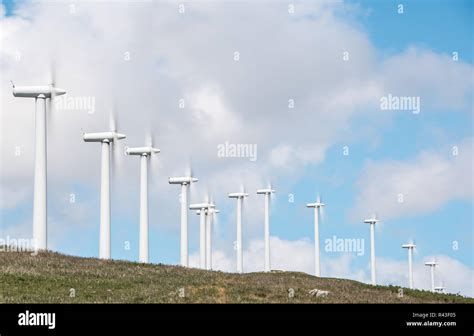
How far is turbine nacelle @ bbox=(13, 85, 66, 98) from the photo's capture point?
71100 millimetres

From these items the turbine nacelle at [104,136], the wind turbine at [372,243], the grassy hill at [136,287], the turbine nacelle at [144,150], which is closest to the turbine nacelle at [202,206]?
the wind turbine at [372,243]

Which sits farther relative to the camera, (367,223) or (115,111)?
(367,223)

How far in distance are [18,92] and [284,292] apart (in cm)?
3371

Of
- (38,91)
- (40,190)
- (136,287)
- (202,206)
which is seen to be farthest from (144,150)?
(136,287)

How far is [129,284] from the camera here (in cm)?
4969

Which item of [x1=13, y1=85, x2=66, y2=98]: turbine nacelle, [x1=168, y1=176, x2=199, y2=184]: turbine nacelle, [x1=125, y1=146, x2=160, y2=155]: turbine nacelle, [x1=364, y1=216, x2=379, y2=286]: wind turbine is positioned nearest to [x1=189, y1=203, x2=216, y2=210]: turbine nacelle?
[x1=168, y1=176, x2=199, y2=184]: turbine nacelle

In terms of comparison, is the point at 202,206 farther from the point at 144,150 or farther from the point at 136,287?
the point at 136,287

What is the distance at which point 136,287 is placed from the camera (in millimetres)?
48219

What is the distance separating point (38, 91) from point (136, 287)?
2814cm

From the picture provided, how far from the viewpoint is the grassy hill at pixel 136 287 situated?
4370 cm

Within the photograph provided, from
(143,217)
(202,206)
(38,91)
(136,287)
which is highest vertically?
(38,91)

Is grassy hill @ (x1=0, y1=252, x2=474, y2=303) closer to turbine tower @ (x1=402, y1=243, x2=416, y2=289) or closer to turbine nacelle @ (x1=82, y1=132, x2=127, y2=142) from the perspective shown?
turbine nacelle @ (x1=82, y1=132, x2=127, y2=142)
